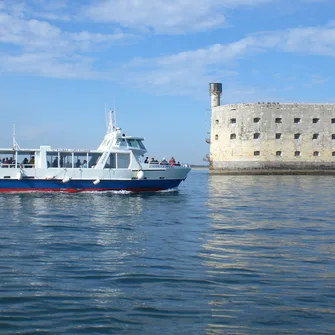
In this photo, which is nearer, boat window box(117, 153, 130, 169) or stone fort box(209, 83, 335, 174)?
boat window box(117, 153, 130, 169)

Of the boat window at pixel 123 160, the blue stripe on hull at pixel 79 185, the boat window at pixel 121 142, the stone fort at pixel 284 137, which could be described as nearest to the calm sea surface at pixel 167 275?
the blue stripe on hull at pixel 79 185

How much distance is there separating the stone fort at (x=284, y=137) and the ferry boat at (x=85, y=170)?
33.5 meters

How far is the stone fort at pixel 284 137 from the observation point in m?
61.3

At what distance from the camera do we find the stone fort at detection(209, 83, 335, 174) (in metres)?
61.3

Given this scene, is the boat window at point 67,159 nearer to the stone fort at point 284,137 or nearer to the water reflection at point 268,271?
the water reflection at point 268,271

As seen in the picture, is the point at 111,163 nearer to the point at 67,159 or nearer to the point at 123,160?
the point at 123,160

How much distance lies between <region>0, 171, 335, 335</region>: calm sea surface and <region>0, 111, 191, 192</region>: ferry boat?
1120cm

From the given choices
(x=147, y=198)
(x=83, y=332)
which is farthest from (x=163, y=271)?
(x=147, y=198)

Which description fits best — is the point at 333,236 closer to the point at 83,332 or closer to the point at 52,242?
the point at 52,242

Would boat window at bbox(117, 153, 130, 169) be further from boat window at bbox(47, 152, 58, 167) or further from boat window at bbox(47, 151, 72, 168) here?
boat window at bbox(47, 152, 58, 167)

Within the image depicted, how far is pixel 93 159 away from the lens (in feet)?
95.1

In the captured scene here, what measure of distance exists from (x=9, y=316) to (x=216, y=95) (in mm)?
61691

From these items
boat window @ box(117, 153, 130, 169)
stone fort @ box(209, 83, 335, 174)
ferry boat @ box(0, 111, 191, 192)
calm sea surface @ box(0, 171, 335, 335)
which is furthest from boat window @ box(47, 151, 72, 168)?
stone fort @ box(209, 83, 335, 174)

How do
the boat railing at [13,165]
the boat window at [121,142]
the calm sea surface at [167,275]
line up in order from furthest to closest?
the boat window at [121,142], the boat railing at [13,165], the calm sea surface at [167,275]
